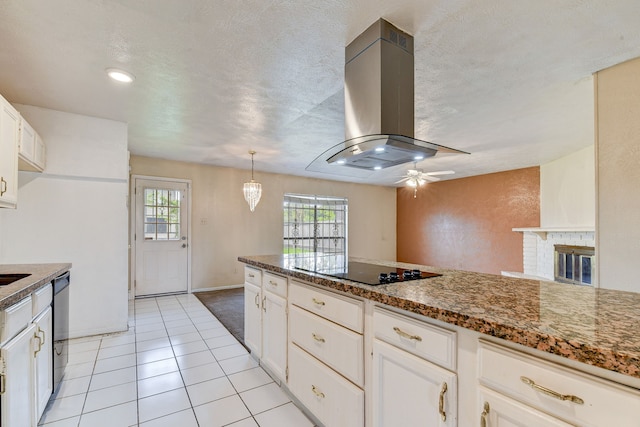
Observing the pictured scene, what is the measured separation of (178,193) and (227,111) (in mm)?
2781

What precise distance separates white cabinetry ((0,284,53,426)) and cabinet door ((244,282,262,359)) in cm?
129

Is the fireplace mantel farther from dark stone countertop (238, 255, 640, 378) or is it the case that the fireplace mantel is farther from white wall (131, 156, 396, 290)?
white wall (131, 156, 396, 290)

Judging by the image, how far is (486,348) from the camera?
907 mm

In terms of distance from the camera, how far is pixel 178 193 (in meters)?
5.16

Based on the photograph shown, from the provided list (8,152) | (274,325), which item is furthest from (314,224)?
(8,152)

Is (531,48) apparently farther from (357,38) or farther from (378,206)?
(378,206)

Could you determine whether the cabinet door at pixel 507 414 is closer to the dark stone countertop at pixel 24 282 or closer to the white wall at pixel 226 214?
the dark stone countertop at pixel 24 282

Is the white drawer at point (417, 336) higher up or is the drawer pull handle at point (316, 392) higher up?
the white drawer at point (417, 336)

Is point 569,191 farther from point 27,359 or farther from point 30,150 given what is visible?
point 30,150

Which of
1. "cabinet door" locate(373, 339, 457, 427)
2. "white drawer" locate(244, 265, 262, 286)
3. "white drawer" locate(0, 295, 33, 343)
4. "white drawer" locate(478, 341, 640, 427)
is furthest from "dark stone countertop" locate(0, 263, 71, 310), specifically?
"white drawer" locate(478, 341, 640, 427)

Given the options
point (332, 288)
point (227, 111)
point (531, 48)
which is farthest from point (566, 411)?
point (227, 111)

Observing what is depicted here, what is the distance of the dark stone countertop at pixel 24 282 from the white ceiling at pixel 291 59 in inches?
56.7

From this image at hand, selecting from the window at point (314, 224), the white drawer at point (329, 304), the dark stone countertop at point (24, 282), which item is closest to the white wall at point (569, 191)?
the window at point (314, 224)

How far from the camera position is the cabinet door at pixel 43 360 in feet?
5.21
